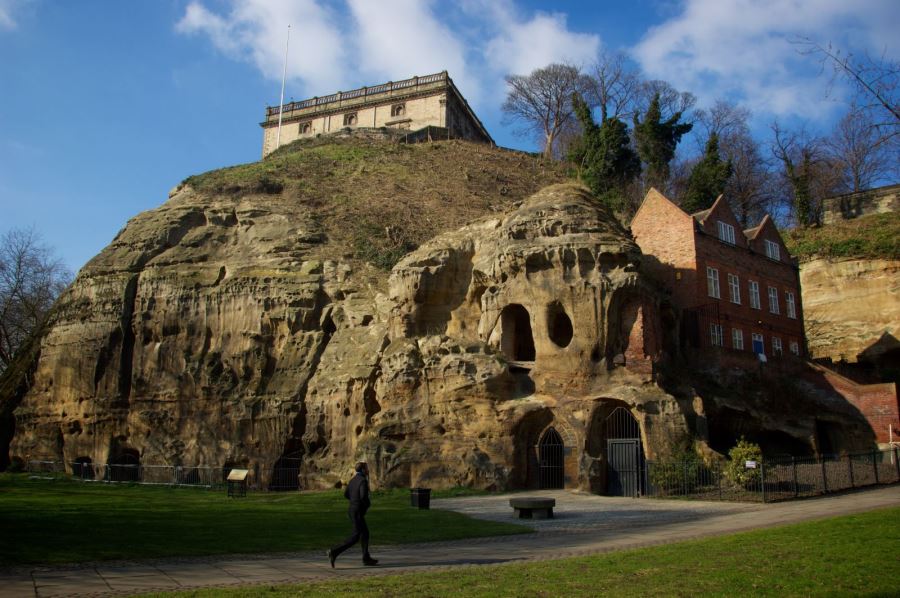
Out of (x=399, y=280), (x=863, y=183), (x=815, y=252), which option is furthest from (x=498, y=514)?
(x=863, y=183)

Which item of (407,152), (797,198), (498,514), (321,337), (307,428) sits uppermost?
(407,152)

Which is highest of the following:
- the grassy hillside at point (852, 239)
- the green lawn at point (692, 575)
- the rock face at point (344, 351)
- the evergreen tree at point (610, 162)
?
the evergreen tree at point (610, 162)

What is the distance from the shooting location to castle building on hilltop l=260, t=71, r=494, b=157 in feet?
240

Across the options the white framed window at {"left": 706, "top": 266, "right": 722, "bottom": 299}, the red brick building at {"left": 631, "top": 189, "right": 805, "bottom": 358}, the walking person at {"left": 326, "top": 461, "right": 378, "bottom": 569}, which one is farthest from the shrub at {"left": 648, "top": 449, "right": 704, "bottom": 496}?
the walking person at {"left": 326, "top": 461, "right": 378, "bottom": 569}

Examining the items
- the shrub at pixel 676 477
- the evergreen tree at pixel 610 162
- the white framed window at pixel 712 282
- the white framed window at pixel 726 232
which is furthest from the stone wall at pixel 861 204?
the shrub at pixel 676 477

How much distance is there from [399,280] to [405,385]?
5828mm

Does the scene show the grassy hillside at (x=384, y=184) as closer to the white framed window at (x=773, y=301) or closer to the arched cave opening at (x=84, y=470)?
the white framed window at (x=773, y=301)

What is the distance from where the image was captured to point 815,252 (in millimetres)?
53094

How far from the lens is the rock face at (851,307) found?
4716 centimetres

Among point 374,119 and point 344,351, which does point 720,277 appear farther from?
point 374,119

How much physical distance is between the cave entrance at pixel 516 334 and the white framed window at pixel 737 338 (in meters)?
11.6

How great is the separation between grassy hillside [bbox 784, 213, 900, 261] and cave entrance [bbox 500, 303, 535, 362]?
27.8 metres

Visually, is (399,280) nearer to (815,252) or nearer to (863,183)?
(815,252)

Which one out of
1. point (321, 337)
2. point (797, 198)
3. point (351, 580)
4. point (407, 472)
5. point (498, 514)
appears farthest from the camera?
point (797, 198)
